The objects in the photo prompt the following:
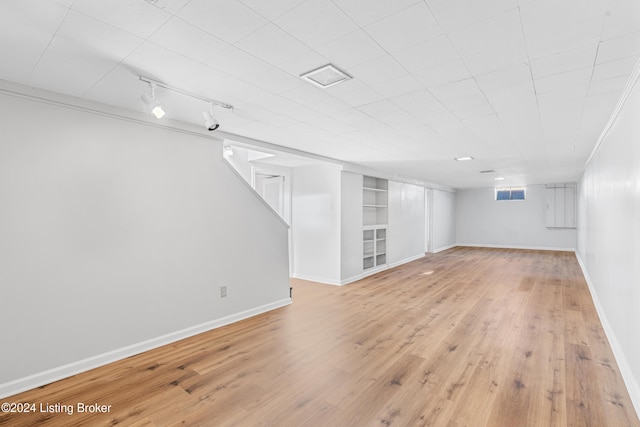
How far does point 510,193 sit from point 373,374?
37.2 ft

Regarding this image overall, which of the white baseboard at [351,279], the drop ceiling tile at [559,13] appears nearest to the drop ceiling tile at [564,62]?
the drop ceiling tile at [559,13]

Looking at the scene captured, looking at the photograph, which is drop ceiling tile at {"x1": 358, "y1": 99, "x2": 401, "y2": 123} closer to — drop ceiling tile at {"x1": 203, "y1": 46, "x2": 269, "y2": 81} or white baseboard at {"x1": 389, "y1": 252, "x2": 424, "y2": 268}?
drop ceiling tile at {"x1": 203, "y1": 46, "x2": 269, "y2": 81}

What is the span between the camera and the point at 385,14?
150cm

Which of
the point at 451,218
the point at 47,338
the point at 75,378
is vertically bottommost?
the point at 75,378

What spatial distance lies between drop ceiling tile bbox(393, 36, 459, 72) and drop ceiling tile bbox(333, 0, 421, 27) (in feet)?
1.20

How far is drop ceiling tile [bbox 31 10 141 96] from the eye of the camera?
161 cm

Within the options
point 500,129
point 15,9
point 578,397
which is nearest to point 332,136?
point 500,129

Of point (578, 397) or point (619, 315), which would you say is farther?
point (619, 315)

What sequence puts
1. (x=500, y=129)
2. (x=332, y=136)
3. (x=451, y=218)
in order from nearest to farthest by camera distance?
(x=500, y=129)
(x=332, y=136)
(x=451, y=218)

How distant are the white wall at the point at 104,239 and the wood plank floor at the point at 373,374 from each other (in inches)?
10.4

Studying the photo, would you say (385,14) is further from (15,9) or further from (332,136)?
(332,136)

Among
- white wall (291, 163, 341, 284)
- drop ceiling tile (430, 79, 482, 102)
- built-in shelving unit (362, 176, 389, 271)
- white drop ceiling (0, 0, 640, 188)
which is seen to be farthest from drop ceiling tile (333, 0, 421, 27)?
built-in shelving unit (362, 176, 389, 271)

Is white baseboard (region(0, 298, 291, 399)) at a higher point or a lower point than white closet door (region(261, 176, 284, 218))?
lower

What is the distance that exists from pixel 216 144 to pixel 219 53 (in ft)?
6.01
